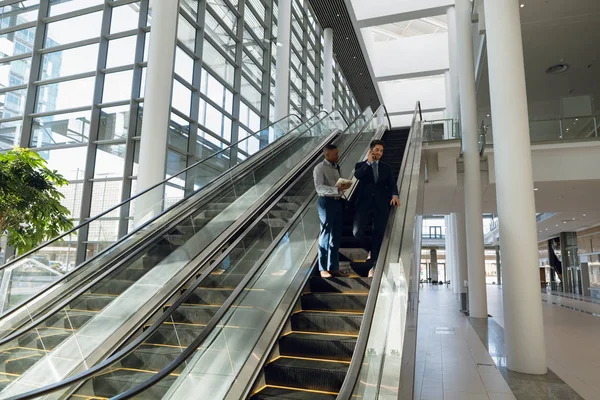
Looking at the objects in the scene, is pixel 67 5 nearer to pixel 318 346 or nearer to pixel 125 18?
pixel 125 18

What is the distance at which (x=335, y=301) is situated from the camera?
4672mm

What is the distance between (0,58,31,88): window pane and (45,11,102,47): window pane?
31.1 inches

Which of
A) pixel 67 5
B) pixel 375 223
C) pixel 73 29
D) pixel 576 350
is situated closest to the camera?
pixel 375 223

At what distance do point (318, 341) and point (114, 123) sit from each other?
25.9 ft

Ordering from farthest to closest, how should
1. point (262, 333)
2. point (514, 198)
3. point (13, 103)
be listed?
point (13, 103) < point (514, 198) < point (262, 333)

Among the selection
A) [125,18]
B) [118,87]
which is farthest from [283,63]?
[118,87]

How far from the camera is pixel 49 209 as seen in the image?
5273mm

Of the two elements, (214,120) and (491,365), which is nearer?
(491,365)

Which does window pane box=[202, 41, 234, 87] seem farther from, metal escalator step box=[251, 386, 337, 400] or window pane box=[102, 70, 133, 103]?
metal escalator step box=[251, 386, 337, 400]

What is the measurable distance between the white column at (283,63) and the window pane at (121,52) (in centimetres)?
510

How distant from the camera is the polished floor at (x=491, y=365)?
203 inches

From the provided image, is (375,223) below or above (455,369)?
above

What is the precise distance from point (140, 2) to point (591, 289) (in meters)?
26.2

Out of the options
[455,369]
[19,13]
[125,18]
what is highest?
[19,13]
